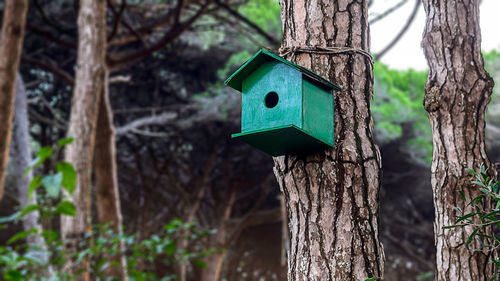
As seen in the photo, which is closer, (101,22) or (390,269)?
(101,22)

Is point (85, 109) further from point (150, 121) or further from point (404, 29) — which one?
point (150, 121)

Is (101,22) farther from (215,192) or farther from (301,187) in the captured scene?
(215,192)

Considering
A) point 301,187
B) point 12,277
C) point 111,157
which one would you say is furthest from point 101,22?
point 301,187

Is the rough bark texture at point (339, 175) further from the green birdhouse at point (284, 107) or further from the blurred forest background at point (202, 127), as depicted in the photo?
the blurred forest background at point (202, 127)

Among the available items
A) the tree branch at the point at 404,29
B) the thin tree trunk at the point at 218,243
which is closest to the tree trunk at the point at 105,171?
the tree branch at the point at 404,29

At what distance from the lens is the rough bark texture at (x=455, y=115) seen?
8.81 ft

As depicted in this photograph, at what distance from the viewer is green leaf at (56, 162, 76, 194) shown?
6.28ft

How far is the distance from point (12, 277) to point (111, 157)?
4.16m

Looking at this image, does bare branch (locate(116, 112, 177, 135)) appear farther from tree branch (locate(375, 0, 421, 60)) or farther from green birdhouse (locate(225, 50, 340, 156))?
green birdhouse (locate(225, 50, 340, 156))

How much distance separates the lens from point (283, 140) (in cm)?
171

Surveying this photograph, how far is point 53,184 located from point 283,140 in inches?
33.5

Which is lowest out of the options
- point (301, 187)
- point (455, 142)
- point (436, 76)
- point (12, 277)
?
point (12, 277)

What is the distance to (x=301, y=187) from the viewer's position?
175 cm

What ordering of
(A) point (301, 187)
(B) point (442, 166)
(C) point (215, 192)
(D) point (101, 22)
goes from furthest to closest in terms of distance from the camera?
(C) point (215, 192) < (D) point (101, 22) < (B) point (442, 166) < (A) point (301, 187)
